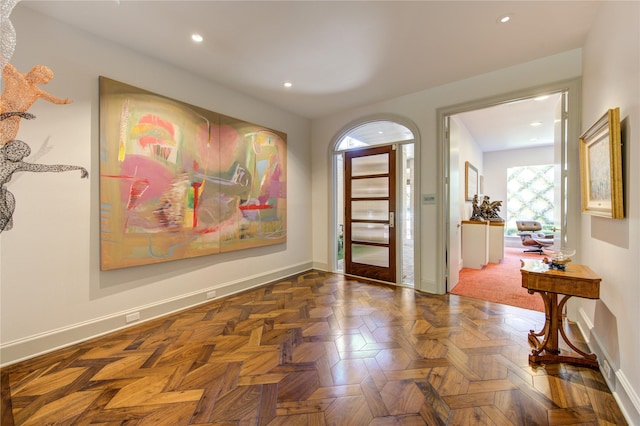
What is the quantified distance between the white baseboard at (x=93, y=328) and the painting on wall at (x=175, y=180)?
1.69 ft

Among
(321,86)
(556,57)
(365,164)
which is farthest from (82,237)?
(556,57)

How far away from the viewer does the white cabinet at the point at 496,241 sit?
18.9ft

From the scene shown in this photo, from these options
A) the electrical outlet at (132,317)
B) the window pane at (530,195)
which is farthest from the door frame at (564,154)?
the window pane at (530,195)

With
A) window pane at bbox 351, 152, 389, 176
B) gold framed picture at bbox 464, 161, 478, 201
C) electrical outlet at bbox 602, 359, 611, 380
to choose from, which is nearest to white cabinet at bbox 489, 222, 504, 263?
gold framed picture at bbox 464, 161, 478, 201

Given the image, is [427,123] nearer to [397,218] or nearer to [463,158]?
[397,218]

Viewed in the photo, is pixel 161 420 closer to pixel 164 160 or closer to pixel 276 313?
pixel 276 313

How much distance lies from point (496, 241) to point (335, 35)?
553 centimetres

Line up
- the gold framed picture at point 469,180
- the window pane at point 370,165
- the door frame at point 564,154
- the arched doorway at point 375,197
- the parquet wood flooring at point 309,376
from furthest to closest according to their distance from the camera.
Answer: the gold framed picture at point 469,180 → the window pane at point 370,165 → the arched doorway at point 375,197 → the door frame at point 564,154 → the parquet wood flooring at point 309,376

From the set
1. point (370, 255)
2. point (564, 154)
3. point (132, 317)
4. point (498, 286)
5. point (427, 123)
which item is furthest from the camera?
point (370, 255)

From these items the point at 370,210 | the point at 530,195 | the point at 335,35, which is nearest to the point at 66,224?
the point at 335,35

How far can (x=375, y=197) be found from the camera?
449cm

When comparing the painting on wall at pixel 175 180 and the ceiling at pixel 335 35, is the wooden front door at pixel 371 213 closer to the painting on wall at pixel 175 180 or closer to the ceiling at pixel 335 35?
the ceiling at pixel 335 35

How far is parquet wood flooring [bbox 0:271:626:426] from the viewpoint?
160 centimetres

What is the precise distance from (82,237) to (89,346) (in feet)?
3.27
